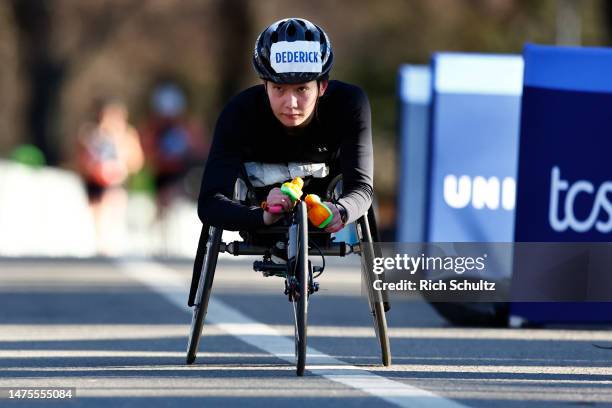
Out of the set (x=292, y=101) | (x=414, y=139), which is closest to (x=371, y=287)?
(x=292, y=101)

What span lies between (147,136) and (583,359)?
1416 cm

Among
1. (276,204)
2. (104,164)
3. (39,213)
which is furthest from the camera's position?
(39,213)

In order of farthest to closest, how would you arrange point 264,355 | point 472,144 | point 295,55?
1. point 472,144
2. point 264,355
3. point 295,55

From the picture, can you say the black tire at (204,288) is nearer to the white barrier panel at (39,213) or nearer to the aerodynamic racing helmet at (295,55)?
the aerodynamic racing helmet at (295,55)

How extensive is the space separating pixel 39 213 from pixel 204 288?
2020 cm

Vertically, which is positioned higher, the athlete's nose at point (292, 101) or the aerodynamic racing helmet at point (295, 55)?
the aerodynamic racing helmet at point (295, 55)

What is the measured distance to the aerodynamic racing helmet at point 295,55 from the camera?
9.27 meters

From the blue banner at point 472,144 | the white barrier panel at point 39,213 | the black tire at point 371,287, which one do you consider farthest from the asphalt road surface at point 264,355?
the white barrier panel at point 39,213

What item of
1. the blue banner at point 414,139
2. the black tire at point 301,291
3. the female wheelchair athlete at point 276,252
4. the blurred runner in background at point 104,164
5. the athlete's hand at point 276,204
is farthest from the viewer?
the blurred runner in background at point 104,164

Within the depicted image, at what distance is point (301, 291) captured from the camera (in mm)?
8844

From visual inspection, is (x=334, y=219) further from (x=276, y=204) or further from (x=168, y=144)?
(x=168, y=144)

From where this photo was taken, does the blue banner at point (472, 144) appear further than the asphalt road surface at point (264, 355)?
Yes

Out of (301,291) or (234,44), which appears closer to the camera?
(301,291)

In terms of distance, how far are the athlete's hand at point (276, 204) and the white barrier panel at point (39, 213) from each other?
17425 millimetres
